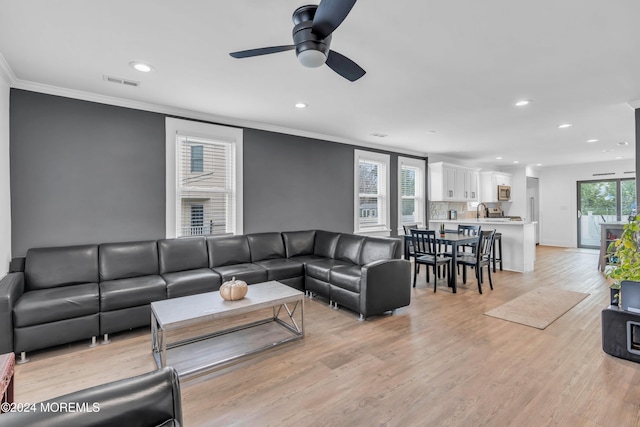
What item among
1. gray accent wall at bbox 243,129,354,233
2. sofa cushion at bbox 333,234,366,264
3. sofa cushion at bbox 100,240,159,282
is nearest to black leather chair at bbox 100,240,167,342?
sofa cushion at bbox 100,240,159,282

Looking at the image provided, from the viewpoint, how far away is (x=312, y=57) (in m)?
1.85

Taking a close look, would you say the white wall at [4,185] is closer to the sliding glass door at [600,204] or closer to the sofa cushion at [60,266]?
the sofa cushion at [60,266]

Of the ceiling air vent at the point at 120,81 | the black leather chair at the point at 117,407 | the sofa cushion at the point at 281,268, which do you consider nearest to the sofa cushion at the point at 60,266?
the ceiling air vent at the point at 120,81

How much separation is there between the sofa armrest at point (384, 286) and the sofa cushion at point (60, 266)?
9.78 feet

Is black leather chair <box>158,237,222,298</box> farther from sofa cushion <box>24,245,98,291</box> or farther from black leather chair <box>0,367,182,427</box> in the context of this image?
black leather chair <box>0,367,182,427</box>

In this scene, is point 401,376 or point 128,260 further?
point 128,260

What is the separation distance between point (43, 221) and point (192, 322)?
238cm

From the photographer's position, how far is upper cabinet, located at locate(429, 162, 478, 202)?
738cm

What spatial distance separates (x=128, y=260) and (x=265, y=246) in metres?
1.80

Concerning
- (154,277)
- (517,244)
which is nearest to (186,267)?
(154,277)

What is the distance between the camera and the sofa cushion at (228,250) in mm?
4156

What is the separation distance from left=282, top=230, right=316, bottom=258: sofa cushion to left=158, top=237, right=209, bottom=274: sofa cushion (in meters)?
1.31

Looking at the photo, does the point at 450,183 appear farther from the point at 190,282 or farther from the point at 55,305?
the point at 55,305

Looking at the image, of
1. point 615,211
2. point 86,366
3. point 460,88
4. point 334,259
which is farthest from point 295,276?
point 615,211
